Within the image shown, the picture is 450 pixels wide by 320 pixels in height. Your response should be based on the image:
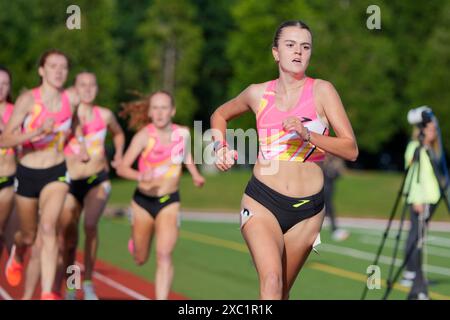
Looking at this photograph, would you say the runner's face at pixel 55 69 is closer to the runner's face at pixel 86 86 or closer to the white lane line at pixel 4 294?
the runner's face at pixel 86 86

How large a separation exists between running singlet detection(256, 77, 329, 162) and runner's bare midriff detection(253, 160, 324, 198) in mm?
45

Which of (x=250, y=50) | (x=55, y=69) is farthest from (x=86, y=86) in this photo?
(x=250, y=50)

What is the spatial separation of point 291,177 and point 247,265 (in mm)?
9245

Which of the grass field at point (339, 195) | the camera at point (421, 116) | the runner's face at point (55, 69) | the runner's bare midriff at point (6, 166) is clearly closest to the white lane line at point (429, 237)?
the grass field at point (339, 195)

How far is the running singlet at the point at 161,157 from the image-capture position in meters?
9.77

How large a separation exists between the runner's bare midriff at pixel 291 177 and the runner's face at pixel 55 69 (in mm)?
3484

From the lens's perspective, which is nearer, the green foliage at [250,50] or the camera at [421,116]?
the camera at [421,116]

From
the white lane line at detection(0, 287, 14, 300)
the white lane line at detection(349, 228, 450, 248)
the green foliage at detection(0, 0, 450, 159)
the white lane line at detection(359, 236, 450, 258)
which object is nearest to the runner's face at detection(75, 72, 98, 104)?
the white lane line at detection(0, 287, 14, 300)

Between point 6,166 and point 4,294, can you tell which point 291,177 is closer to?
point 6,166

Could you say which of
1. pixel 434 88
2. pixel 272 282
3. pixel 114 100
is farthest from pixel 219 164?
pixel 434 88

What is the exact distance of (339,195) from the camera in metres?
36.5

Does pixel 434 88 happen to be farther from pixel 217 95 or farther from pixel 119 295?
pixel 119 295

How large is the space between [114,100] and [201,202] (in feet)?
67.4
